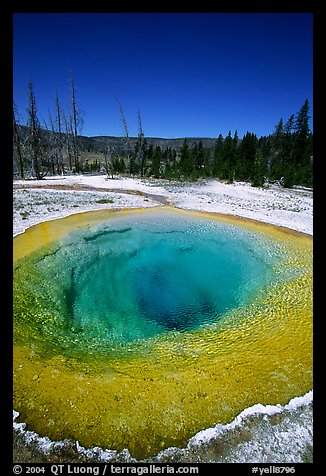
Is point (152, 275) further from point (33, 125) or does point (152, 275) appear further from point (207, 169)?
point (207, 169)

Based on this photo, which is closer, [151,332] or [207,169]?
[151,332]

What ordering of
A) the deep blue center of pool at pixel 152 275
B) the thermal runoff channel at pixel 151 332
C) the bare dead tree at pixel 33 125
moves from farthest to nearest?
the bare dead tree at pixel 33 125
the deep blue center of pool at pixel 152 275
the thermal runoff channel at pixel 151 332

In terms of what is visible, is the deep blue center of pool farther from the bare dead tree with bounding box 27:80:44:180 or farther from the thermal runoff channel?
the bare dead tree with bounding box 27:80:44:180

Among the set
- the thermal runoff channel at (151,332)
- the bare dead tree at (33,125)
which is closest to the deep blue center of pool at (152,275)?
the thermal runoff channel at (151,332)

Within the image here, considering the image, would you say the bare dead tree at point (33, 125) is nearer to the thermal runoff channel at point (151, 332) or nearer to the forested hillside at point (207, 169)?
the forested hillside at point (207, 169)

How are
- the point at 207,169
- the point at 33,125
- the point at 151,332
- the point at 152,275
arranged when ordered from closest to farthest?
the point at 151,332
the point at 152,275
the point at 33,125
the point at 207,169

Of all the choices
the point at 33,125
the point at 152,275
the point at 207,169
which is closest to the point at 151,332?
the point at 152,275

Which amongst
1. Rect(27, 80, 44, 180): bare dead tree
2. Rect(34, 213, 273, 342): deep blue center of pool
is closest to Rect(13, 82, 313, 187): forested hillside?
Rect(27, 80, 44, 180): bare dead tree

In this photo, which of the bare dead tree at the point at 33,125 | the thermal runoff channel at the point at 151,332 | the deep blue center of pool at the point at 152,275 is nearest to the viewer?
the thermal runoff channel at the point at 151,332
